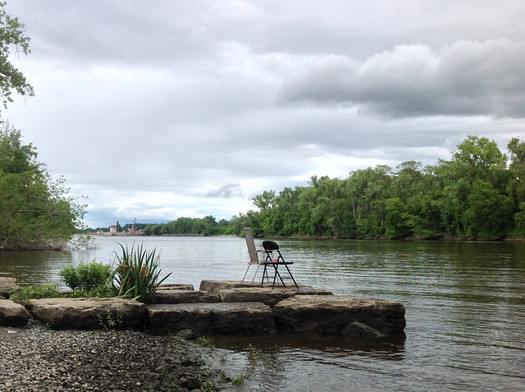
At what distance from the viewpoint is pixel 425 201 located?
286 feet

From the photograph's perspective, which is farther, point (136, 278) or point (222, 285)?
point (222, 285)

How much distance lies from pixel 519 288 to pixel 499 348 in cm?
1059

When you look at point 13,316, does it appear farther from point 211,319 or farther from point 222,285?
point 222,285

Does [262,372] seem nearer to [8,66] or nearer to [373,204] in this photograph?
[8,66]

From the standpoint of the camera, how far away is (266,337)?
401 inches

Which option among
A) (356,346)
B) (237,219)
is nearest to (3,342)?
(356,346)

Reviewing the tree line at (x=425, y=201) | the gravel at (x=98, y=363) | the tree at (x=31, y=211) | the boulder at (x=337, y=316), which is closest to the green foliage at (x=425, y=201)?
the tree line at (x=425, y=201)

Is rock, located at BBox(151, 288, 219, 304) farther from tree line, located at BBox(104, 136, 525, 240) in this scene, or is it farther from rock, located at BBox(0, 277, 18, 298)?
tree line, located at BBox(104, 136, 525, 240)

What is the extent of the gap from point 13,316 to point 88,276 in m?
3.17

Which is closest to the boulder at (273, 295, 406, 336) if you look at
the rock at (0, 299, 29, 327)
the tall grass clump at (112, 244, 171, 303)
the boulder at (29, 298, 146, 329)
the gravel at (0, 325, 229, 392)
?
the gravel at (0, 325, 229, 392)

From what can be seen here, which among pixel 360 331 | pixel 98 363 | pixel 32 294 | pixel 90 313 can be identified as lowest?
pixel 360 331

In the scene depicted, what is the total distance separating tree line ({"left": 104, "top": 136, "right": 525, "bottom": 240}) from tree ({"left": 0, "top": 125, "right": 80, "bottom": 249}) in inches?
2214

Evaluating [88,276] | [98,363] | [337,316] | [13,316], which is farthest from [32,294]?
[337,316]

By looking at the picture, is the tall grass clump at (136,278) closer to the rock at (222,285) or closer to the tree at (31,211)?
the rock at (222,285)
